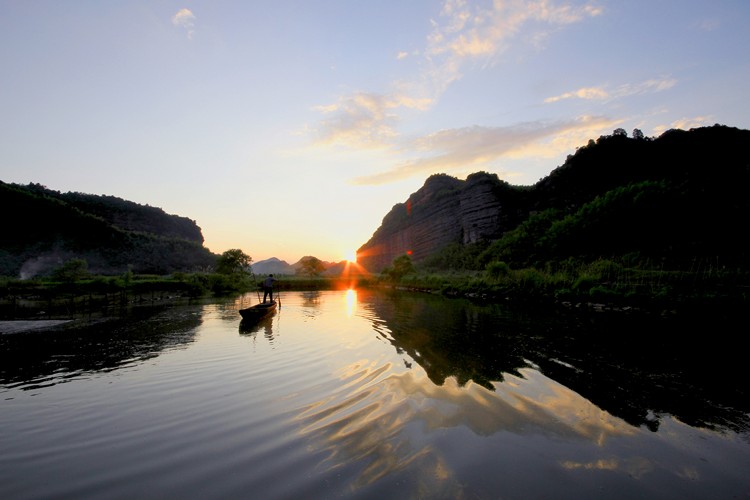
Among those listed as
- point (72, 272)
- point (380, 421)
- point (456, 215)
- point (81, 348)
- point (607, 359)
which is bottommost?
point (607, 359)

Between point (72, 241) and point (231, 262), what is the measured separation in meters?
64.8

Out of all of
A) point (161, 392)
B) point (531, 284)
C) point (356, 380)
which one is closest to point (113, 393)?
point (161, 392)

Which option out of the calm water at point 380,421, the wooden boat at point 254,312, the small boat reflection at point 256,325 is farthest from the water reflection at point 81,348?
the wooden boat at point 254,312

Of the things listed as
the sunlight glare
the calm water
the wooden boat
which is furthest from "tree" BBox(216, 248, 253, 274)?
the calm water

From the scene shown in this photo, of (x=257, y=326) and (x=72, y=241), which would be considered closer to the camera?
(x=257, y=326)

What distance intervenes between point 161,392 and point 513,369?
10.9 m

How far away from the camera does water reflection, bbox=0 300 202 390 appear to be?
1167 centimetres

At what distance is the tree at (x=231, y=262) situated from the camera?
77.1 metres

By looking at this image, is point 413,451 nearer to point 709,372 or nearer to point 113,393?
point 113,393

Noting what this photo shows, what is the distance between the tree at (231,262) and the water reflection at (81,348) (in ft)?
179

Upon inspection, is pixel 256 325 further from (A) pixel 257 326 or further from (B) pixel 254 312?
(B) pixel 254 312

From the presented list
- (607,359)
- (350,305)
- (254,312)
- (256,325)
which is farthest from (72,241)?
(607,359)

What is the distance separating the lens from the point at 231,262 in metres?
78.1

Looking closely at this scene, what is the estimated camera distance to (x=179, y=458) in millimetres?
5879
